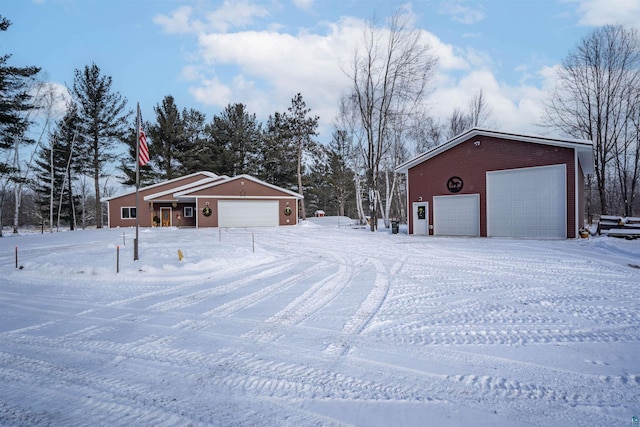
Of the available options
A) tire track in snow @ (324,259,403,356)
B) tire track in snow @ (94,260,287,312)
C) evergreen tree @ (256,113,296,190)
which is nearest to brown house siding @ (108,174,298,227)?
evergreen tree @ (256,113,296,190)

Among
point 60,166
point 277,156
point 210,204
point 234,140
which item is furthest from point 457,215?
point 60,166

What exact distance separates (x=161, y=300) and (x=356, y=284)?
12.1 ft

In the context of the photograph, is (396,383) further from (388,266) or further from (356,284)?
(388,266)

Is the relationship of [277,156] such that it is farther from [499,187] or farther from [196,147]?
[499,187]

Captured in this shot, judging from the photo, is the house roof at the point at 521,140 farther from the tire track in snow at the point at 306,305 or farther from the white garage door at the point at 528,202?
the tire track in snow at the point at 306,305

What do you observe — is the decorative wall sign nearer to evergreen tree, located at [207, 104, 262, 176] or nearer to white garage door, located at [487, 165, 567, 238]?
white garage door, located at [487, 165, 567, 238]

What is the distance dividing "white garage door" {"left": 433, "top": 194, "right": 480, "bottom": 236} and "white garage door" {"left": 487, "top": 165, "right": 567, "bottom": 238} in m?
0.73

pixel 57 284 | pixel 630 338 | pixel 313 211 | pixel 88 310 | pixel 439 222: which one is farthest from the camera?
pixel 313 211

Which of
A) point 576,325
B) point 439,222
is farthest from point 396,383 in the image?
point 439,222

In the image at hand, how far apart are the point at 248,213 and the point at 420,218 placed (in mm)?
14950

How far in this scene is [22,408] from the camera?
271 cm

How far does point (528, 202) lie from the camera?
15.4 meters

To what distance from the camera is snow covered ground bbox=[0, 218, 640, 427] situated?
2.58 metres

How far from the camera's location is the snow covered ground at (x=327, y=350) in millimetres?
2582
